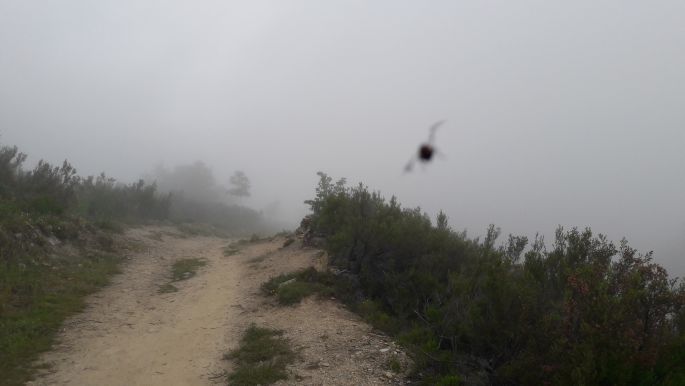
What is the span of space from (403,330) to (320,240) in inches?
317

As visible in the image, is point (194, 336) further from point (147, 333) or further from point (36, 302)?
point (36, 302)

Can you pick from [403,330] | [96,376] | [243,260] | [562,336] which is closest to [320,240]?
[243,260]

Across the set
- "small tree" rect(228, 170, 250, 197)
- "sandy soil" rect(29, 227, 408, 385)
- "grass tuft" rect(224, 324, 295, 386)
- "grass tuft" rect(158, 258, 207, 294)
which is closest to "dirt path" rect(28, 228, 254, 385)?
"sandy soil" rect(29, 227, 408, 385)

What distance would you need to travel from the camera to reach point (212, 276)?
13969 millimetres

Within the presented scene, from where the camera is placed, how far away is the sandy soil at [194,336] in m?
6.66

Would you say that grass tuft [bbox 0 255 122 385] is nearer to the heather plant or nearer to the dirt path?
the dirt path

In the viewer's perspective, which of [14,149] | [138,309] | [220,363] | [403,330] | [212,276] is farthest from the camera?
[14,149]

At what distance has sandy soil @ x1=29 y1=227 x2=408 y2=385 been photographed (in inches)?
262

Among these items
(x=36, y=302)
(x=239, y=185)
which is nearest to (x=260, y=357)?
(x=36, y=302)

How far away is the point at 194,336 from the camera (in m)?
8.52

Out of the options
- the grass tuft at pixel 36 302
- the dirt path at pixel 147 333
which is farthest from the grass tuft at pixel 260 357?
the grass tuft at pixel 36 302

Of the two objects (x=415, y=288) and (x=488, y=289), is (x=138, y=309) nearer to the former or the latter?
(x=415, y=288)

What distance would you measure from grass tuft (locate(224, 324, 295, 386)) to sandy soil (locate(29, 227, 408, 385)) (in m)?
0.17

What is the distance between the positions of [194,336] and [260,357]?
1.88m
